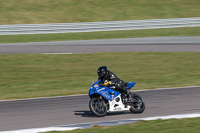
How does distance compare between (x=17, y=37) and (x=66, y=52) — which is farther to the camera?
(x=17, y=37)

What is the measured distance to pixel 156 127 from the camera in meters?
7.82

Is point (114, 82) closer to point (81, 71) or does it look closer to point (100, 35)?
point (81, 71)

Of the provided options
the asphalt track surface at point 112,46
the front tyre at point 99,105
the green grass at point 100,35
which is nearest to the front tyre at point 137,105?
the front tyre at point 99,105

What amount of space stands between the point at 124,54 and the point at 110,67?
2979mm

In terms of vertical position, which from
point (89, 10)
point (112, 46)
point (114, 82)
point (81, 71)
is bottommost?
point (114, 82)

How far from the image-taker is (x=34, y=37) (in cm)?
2567

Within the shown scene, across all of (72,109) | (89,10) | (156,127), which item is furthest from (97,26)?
(156,127)

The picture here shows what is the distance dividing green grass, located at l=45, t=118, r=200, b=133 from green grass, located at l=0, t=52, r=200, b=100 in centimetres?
521

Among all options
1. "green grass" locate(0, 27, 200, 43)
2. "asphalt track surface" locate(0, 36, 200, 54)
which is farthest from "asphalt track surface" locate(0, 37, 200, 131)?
"green grass" locate(0, 27, 200, 43)

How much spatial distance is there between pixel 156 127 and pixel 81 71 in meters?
9.27

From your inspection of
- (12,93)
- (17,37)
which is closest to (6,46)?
(17,37)

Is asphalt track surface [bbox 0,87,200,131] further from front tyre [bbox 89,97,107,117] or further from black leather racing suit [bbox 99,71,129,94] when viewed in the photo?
black leather racing suit [bbox 99,71,129,94]

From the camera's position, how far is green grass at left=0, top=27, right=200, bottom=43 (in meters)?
25.0

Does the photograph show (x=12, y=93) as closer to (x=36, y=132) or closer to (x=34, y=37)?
(x=36, y=132)
